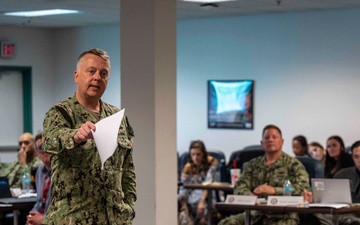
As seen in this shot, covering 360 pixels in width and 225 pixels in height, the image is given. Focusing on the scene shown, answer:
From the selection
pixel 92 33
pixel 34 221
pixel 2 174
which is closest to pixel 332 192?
pixel 34 221

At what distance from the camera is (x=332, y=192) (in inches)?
307

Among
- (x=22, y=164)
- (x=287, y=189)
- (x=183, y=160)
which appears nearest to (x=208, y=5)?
(x=183, y=160)

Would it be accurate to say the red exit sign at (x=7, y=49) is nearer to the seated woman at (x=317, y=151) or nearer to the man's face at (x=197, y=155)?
the man's face at (x=197, y=155)

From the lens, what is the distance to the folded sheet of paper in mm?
3865

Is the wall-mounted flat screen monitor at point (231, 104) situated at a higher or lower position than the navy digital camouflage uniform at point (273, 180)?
higher

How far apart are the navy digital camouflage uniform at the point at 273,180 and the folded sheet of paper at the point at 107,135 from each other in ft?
14.3

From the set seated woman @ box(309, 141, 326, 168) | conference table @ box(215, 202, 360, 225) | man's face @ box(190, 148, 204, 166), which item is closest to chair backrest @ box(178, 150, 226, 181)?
man's face @ box(190, 148, 204, 166)

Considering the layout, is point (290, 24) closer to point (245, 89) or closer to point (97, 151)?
point (245, 89)

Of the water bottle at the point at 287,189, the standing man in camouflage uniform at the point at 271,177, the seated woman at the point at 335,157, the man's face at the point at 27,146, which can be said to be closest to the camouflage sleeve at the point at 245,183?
the standing man in camouflage uniform at the point at 271,177

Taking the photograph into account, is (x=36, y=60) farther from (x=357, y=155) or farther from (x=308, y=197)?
(x=308, y=197)

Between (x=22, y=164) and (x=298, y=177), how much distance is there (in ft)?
11.2

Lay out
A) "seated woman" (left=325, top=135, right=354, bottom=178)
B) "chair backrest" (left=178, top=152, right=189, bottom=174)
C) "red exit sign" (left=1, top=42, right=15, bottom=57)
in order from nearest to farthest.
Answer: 1. "seated woman" (left=325, top=135, right=354, bottom=178)
2. "chair backrest" (left=178, top=152, right=189, bottom=174)
3. "red exit sign" (left=1, top=42, right=15, bottom=57)

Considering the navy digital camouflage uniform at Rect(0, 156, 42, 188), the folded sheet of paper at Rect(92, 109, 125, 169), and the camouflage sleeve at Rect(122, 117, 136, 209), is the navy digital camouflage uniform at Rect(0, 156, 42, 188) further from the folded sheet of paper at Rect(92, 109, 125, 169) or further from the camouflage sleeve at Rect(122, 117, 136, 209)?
the folded sheet of paper at Rect(92, 109, 125, 169)

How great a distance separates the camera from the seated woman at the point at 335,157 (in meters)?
10.6
